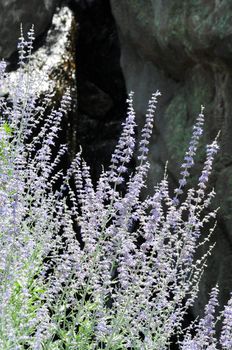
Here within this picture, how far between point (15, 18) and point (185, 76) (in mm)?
1839

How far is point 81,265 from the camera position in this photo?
3.97 m

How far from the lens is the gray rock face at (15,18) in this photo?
7.62 meters

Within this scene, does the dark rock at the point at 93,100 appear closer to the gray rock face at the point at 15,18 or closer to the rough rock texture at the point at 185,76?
the gray rock face at the point at 15,18

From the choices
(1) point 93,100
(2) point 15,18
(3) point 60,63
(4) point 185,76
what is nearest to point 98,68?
(1) point 93,100

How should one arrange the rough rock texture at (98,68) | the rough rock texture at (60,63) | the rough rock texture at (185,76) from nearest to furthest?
1. the rough rock texture at (185,76)
2. the rough rock texture at (60,63)
3. the rough rock texture at (98,68)

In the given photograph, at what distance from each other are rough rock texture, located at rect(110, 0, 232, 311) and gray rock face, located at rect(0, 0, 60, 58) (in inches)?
32.7

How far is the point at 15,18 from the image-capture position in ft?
25.2

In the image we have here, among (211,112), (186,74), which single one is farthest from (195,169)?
(186,74)

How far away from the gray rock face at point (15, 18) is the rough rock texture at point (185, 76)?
2.72 feet

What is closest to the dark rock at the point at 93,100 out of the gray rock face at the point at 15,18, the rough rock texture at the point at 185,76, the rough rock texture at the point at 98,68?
the rough rock texture at the point at 98,68

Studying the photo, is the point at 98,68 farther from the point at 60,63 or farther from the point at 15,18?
the point at 15,18

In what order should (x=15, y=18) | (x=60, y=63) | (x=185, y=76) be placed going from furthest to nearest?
1. (x=60, y=63)
2. (x=15, y=18)
3. (x=185, y=76)

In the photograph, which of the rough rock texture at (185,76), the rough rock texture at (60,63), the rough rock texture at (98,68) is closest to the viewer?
the rough rock texture at (185,76)

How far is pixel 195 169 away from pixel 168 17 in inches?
42.1
